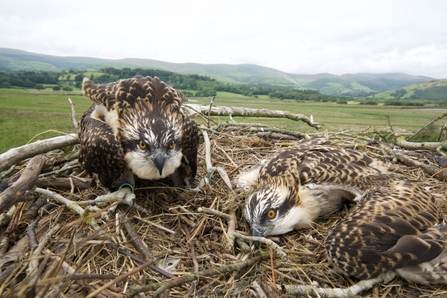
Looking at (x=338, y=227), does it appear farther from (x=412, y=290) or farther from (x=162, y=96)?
(x=162, y=96)

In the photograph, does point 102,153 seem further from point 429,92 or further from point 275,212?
point 429,92

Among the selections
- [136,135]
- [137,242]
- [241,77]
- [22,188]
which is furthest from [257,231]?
[241,77]

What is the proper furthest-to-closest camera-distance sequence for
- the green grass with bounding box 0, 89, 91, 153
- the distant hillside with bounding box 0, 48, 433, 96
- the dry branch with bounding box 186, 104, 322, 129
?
the distant hillside with bounding box 0, 48, 433, 96 → the green grass with bounding box 0, 89, 91, 153 → the dry branch with bounding box 186, 104, 322, 129

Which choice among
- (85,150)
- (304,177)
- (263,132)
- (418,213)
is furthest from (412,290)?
(263,132)

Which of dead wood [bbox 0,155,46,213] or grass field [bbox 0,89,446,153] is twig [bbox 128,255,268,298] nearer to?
dead wood [bbox 0,155,46,213]

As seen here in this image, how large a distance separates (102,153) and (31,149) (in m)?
1.53

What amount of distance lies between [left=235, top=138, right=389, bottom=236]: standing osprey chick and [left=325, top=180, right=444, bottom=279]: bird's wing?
0.47 meters

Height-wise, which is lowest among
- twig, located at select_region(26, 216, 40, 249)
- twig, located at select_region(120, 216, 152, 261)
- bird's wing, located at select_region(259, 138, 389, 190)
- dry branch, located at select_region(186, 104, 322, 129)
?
twig, located at select_region(26, 216, 40, 249)

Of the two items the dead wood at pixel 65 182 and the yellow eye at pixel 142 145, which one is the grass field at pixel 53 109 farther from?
the yellow eye at pixel 142 145

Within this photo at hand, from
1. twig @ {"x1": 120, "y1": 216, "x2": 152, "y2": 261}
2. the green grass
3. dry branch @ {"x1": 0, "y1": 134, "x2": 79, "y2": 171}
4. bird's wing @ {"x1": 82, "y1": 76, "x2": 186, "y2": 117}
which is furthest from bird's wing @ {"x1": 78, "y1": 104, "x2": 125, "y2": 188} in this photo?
the green grass

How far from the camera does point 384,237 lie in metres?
2.56

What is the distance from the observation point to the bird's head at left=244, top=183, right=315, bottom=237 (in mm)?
3098

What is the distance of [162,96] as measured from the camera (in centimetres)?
379

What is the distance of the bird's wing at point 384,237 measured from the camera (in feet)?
8.09
